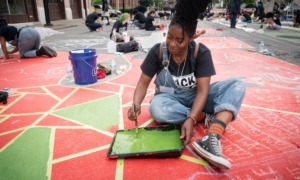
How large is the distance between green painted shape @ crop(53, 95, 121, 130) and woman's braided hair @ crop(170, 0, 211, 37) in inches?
47.8

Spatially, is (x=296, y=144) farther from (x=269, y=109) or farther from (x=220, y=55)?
(x=220, y=55)

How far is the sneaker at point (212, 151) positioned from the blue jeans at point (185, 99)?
0.28 m

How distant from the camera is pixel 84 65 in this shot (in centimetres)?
346

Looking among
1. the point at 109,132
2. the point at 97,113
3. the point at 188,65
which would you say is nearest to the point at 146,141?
the point at 109,132

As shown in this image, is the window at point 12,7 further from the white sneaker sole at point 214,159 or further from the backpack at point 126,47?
the white sneaker sole at point 214,159

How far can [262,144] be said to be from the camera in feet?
6.23

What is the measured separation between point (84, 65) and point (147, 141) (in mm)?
2063

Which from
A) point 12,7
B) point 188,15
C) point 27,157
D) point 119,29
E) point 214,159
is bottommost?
point 27,157

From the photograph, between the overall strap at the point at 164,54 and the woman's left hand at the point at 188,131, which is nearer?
the woman's left hand at the point at 188,131

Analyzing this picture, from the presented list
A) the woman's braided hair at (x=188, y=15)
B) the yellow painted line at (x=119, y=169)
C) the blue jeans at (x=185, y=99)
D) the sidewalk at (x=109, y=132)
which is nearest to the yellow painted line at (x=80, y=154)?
the sidewalk at (x=109, y=132)

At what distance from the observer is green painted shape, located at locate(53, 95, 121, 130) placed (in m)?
2.35

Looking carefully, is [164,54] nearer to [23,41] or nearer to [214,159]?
[214,159]

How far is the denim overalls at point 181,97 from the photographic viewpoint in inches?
72.9

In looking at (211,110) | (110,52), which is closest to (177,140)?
(211,110)
